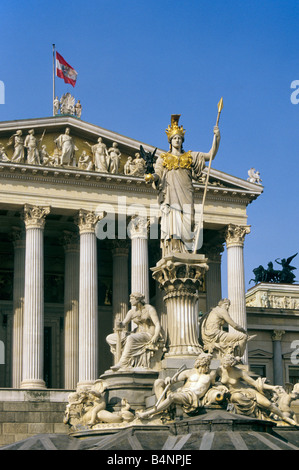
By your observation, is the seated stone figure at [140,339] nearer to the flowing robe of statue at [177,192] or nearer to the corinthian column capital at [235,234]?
the flowing robe of statue at [177,192]

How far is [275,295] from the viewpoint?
86938 mm

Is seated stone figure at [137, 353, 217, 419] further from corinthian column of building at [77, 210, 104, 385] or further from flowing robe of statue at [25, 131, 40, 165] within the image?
flowing robe of statue at [25, 131, 40, 165]

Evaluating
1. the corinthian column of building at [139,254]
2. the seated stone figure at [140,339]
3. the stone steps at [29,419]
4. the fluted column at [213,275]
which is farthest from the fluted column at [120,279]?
the seated stone figure at [140,339]

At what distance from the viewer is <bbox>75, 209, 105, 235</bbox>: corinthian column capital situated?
5527 cm

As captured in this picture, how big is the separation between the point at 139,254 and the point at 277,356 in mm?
18141

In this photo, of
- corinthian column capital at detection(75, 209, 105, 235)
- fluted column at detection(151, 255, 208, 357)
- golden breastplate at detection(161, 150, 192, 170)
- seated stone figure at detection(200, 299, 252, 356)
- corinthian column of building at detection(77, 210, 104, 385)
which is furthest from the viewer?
corinthian column capital at detection(75, 209, 105, 235)

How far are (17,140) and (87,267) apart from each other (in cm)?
871

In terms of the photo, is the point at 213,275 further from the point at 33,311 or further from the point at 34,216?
the point at 33,311

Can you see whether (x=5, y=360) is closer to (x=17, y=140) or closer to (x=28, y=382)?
(x=28, y=382)

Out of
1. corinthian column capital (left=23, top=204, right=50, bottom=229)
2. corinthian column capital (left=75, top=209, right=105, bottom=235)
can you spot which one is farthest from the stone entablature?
corinthian column capital (left=23, top=204, right=50, bottom=229)

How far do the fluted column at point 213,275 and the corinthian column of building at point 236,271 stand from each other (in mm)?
3672

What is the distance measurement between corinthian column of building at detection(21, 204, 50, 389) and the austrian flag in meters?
10.5

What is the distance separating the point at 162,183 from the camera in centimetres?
2283
